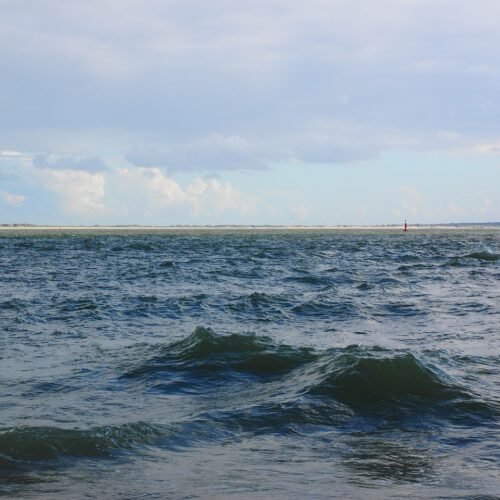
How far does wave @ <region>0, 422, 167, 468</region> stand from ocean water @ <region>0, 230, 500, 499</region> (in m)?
0.02

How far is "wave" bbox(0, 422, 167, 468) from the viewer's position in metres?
8.04

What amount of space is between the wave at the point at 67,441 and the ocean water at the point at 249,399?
25 mm

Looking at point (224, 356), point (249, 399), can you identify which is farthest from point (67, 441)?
point (224, 356)

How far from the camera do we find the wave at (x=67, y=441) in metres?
8.04

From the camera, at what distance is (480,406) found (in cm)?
1042

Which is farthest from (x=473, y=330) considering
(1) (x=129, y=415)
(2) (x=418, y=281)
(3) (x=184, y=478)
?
(2) (x=418, y=281)

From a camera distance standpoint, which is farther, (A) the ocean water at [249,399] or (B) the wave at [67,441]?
(B) the wave at [67,441]

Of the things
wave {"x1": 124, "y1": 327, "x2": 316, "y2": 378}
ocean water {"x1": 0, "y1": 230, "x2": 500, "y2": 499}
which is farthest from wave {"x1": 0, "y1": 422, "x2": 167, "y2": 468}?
wave {"x1": 124, "y1": 327, "x2": 316, "y2": 378}

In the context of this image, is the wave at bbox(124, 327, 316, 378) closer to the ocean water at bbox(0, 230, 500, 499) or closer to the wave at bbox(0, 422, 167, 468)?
the ocean water at bbox(0, 230, 500, 499)

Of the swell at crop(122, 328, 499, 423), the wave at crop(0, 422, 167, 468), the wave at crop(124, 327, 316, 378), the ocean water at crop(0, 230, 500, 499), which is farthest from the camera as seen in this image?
the wave at crop(124, 327, 316, 378)

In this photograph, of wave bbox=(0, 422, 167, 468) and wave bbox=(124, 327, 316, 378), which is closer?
wave bbox=(0, 422, 167, 468)

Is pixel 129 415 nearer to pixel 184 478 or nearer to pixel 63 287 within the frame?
pixel 184 478

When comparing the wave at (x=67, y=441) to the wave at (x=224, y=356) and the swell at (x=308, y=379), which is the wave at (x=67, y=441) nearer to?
the swell at (x=308, y=379)

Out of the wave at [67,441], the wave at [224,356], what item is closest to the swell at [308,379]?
the wave at [224,356]
